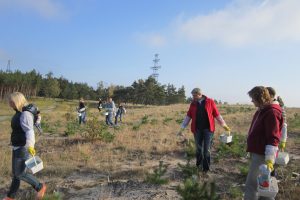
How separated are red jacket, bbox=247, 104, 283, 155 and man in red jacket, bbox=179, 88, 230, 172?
267 cm

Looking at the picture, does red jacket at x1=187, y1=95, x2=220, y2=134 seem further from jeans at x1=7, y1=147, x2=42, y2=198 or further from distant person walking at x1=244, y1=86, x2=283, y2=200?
jeans at x1=7, y1=147, x2=42, y2=198

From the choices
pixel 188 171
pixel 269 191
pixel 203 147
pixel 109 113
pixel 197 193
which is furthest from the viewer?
pixel 109 113

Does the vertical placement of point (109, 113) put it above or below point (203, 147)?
above

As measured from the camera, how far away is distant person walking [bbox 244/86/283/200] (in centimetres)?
466

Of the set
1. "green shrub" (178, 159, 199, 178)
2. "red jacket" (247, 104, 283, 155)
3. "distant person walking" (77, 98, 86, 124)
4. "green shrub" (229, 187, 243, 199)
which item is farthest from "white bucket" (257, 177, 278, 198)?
"distant person walking" (77, 98, 86, 124)

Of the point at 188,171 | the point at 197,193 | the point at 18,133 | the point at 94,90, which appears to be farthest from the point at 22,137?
the point at 94,90

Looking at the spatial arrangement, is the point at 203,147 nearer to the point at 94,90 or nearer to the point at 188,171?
the point at 188,171

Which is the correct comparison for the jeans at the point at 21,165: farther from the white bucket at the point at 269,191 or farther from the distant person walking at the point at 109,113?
the distant person walking at the point at 109,113

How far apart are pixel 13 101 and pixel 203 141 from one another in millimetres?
3820

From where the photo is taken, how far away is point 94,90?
98.7 m

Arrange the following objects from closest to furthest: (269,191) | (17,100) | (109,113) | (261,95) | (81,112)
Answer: (269,191), (261,95), (17,100), (81,112), (109,113)

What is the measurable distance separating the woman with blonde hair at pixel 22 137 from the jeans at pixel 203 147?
3187mm

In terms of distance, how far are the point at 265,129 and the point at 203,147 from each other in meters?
3.01

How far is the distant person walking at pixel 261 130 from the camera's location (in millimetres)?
4660
